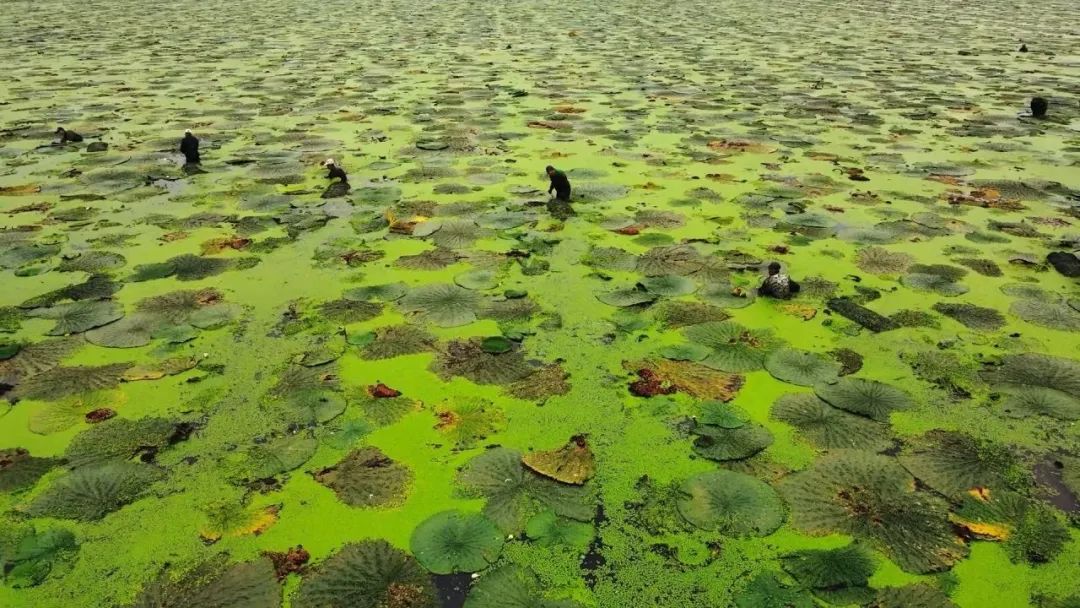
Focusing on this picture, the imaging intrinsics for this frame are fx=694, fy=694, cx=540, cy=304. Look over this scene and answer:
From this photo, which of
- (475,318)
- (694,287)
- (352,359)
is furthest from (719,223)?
(352,359)

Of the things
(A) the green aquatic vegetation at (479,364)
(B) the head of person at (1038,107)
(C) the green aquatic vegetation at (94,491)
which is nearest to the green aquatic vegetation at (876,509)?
(A) the green aquatic vegetation at (479,364)

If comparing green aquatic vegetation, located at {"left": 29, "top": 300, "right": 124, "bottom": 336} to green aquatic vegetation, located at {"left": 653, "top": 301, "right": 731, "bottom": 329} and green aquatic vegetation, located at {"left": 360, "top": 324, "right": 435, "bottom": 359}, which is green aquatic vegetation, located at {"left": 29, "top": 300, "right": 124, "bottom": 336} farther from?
green aquatic vegetation, located at {"left": 653, "top": 301, "right": 731, "bottom": 329}

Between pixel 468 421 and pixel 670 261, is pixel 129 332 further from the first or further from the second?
pixel 670 261

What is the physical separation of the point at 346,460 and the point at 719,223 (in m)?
3.08

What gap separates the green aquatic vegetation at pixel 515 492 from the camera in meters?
2.27

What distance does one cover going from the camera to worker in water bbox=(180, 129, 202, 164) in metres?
5.79

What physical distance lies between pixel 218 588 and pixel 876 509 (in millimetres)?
2047

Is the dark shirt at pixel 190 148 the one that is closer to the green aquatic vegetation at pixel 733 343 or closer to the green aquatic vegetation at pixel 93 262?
the green aquatic vegetation at pixel 93 262

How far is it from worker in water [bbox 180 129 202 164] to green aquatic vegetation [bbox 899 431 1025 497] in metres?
5.66

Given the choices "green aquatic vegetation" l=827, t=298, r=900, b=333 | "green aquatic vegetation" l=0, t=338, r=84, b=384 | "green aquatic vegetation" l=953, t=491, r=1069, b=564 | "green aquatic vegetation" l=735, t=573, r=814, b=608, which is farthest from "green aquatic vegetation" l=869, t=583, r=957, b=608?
"green aquatic vegetation" l=0, t=338, r=84, b=384

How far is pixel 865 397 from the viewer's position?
282cm

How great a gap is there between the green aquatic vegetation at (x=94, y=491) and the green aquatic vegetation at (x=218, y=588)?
424 millimetres

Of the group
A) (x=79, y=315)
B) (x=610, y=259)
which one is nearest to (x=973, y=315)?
(x=610, y=259)

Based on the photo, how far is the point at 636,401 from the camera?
2.85m
